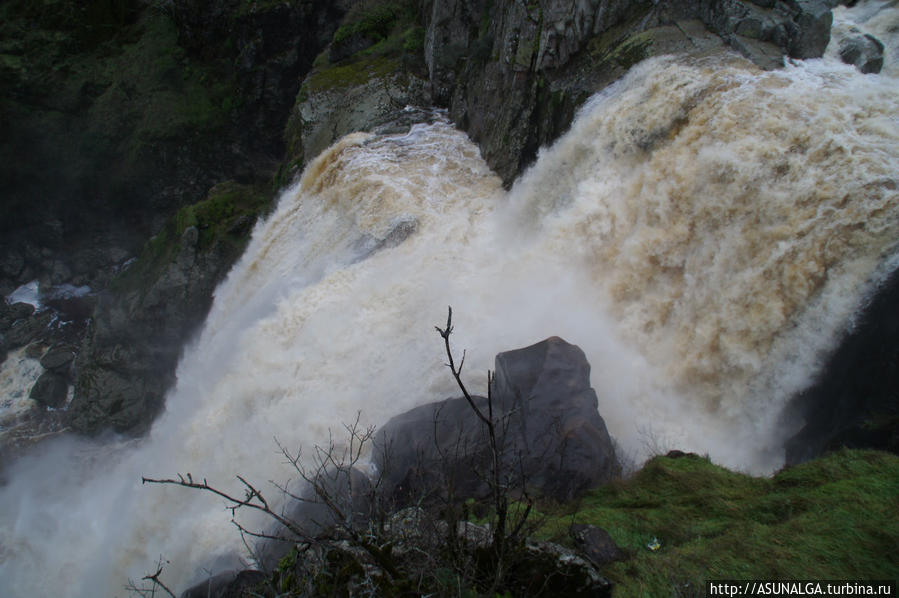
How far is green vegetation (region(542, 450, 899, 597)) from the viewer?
13.5 ft

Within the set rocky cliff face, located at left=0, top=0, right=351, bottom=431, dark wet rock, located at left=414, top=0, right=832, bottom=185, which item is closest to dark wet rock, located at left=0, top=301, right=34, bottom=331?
rocky cliff face, located at left=0, top=0, right=351, bottom=431

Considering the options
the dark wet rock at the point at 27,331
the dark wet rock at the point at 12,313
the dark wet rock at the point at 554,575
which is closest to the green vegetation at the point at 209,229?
the dark wet rock at the point at 27,331

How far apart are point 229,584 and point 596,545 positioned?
493 centimetres

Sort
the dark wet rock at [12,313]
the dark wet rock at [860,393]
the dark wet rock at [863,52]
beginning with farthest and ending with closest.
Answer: the dark wet rock at [12,313] → the dark wet rock at [863,52] → the dark wet rock at [860,393]

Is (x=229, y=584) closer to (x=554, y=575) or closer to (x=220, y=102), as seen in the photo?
(x=554, y=575)

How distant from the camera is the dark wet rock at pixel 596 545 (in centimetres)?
462

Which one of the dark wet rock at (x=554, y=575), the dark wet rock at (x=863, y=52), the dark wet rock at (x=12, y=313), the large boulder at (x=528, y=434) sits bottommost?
the dark wet rock at (x=12, y=313)

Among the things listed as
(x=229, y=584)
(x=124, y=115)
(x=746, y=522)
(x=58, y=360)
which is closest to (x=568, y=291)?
(x=746, y=522)

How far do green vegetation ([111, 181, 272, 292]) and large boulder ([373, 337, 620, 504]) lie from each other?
11.7 m

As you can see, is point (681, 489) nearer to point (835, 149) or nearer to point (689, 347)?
point (689, 347)

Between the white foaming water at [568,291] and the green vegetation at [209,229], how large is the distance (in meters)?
2.87

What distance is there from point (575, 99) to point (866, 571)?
1078 cm

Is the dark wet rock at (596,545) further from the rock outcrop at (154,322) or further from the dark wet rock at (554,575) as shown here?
the rock outcrop at (154,322)

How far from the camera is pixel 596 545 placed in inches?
187
